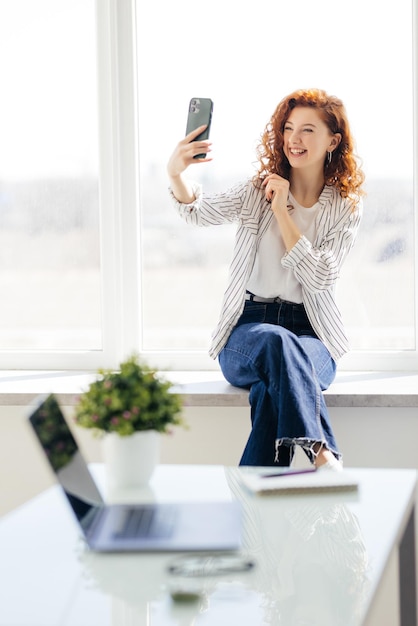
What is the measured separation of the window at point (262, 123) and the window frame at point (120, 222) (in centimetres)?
4

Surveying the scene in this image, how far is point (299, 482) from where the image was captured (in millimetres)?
1546

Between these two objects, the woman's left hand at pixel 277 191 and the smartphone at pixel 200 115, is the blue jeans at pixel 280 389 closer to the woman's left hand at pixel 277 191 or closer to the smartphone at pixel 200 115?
the woman's left hand at pixel 277 191

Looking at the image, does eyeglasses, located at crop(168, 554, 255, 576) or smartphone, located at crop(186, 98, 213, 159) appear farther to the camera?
smartphone, located at crop(186, 98, 213, 159)

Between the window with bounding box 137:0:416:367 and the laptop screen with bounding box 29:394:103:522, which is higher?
the window with bounding box 137:0:416:367

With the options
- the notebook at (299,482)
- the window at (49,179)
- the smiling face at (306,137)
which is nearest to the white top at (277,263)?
the smiling face at (306,137)

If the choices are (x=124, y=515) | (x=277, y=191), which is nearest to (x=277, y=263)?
(x=277, y=191)

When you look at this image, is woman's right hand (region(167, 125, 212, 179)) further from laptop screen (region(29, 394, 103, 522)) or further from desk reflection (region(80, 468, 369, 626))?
desk reflection (region(80, 468, 369, 626))

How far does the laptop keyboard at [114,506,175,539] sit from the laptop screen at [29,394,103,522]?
63 mm

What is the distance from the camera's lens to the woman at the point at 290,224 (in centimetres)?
262

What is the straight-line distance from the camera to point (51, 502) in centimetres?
155

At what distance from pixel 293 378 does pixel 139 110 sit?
1.12 m

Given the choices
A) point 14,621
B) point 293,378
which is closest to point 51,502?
point 14,621

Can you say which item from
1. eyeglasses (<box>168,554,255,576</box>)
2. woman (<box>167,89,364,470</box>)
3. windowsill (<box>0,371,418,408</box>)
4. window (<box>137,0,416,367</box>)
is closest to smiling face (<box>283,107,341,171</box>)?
woman (<box>167,89,364,470</box>)

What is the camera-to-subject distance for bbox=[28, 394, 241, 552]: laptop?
1.26m
